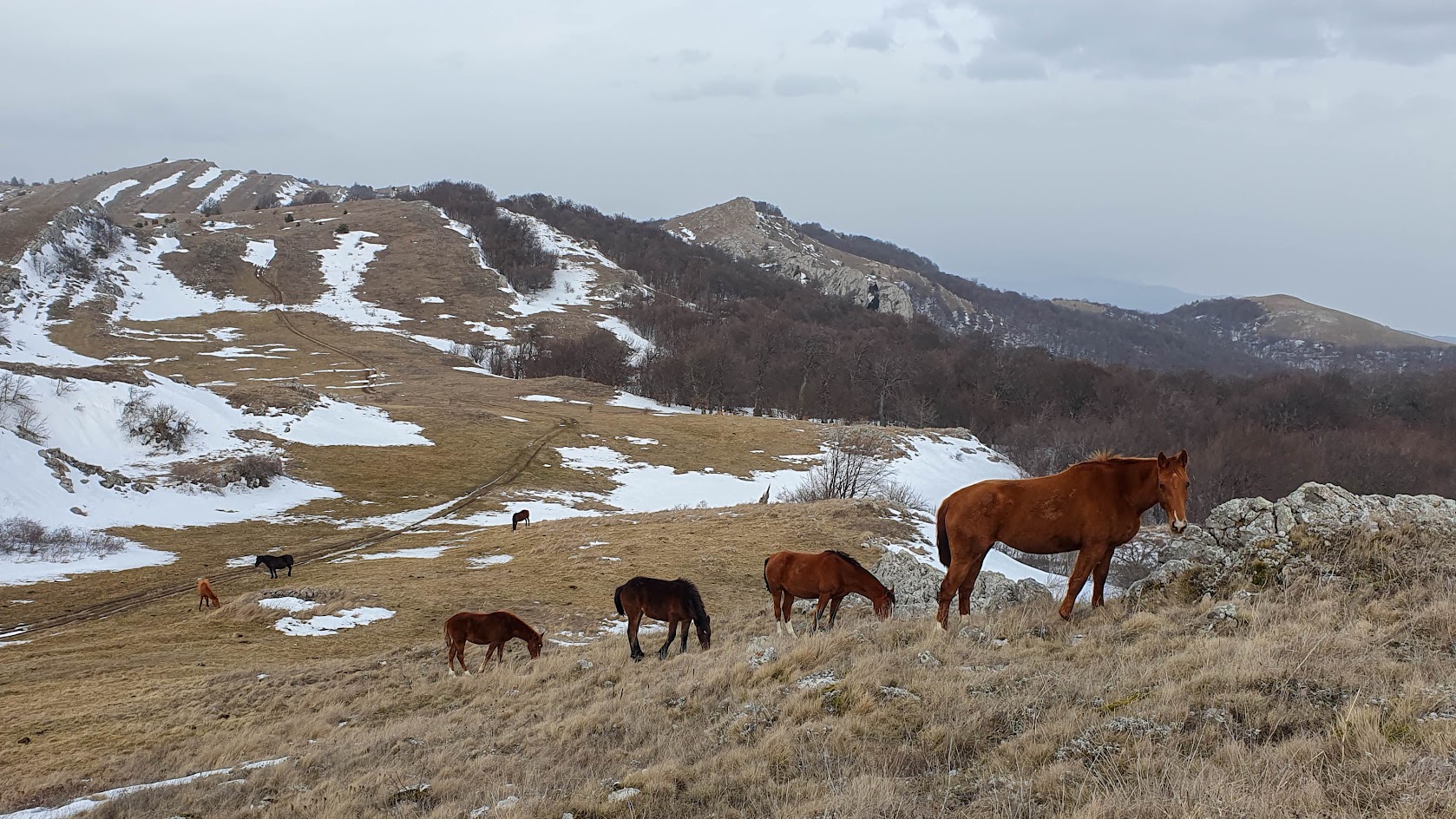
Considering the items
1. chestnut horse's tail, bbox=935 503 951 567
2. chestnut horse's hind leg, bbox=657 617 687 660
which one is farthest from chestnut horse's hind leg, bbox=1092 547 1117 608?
chestnut horse's hind leg, bbox=657 617 687 660

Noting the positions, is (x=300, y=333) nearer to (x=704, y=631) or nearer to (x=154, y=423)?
(x=154, y=423)

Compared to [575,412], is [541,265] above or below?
above

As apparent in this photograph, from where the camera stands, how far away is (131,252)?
115562mm

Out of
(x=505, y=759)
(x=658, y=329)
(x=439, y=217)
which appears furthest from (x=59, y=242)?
(x=505, y=759)

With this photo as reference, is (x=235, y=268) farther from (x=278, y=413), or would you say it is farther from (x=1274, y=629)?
(x=1274, y=629)

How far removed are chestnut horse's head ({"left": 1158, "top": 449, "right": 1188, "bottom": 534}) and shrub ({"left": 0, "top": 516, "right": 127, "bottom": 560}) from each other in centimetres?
3475

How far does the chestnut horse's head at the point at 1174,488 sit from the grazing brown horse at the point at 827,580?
5.37 m

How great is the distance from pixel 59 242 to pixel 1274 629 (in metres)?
141

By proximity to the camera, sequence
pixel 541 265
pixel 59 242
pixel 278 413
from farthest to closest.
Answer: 1. pixel 541 265
2. pixel 59 242
3. pixel 278 413

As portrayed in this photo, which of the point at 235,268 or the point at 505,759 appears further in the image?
the point at 235,268

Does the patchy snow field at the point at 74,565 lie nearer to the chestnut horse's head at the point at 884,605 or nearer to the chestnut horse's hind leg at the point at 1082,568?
the chestnut horse's head at the point at 884,605

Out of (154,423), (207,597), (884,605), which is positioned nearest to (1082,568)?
(884,605)

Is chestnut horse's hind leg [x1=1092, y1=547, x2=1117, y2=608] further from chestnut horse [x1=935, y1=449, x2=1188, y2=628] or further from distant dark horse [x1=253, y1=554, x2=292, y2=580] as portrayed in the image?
distant dark horse [x1=253, y1=554, x2=292, y2=580]

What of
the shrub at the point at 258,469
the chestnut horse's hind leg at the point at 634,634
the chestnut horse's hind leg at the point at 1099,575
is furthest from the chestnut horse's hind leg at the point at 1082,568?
the shrub at the point at 258,469
